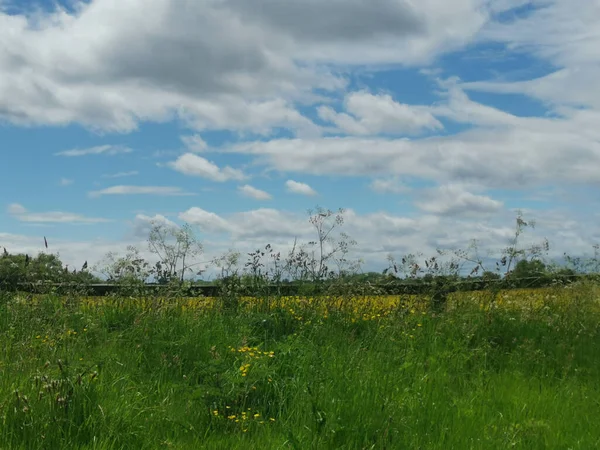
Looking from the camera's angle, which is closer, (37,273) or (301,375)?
(301,375)

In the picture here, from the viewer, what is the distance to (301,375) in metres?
5.91

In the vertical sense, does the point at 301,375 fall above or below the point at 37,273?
below

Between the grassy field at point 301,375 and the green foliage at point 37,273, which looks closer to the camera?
the grassy field at point 301,375

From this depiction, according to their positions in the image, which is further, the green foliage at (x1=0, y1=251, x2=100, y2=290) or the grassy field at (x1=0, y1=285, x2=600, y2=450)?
the green foliage at (x1=0, y1=251, x2=100, y2=290)

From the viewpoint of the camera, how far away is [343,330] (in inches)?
316

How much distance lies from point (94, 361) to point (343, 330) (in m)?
3.34

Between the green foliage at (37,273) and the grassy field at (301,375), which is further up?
the green foliage at (37,273)

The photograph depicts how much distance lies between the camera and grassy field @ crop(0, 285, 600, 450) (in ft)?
15.4

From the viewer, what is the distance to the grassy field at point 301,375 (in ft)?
15.4

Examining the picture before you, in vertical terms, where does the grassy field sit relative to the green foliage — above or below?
below

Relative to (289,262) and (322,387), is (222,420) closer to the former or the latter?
(322,387)

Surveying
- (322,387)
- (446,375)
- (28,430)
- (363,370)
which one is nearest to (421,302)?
(446,375)

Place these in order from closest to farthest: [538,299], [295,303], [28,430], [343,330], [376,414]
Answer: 1. [28,430]
2. [376,414]
3. [343,330]
4. [295,303]
5. [538,299]

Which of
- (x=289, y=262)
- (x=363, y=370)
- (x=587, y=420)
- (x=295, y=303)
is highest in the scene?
(x=289, y=262)
